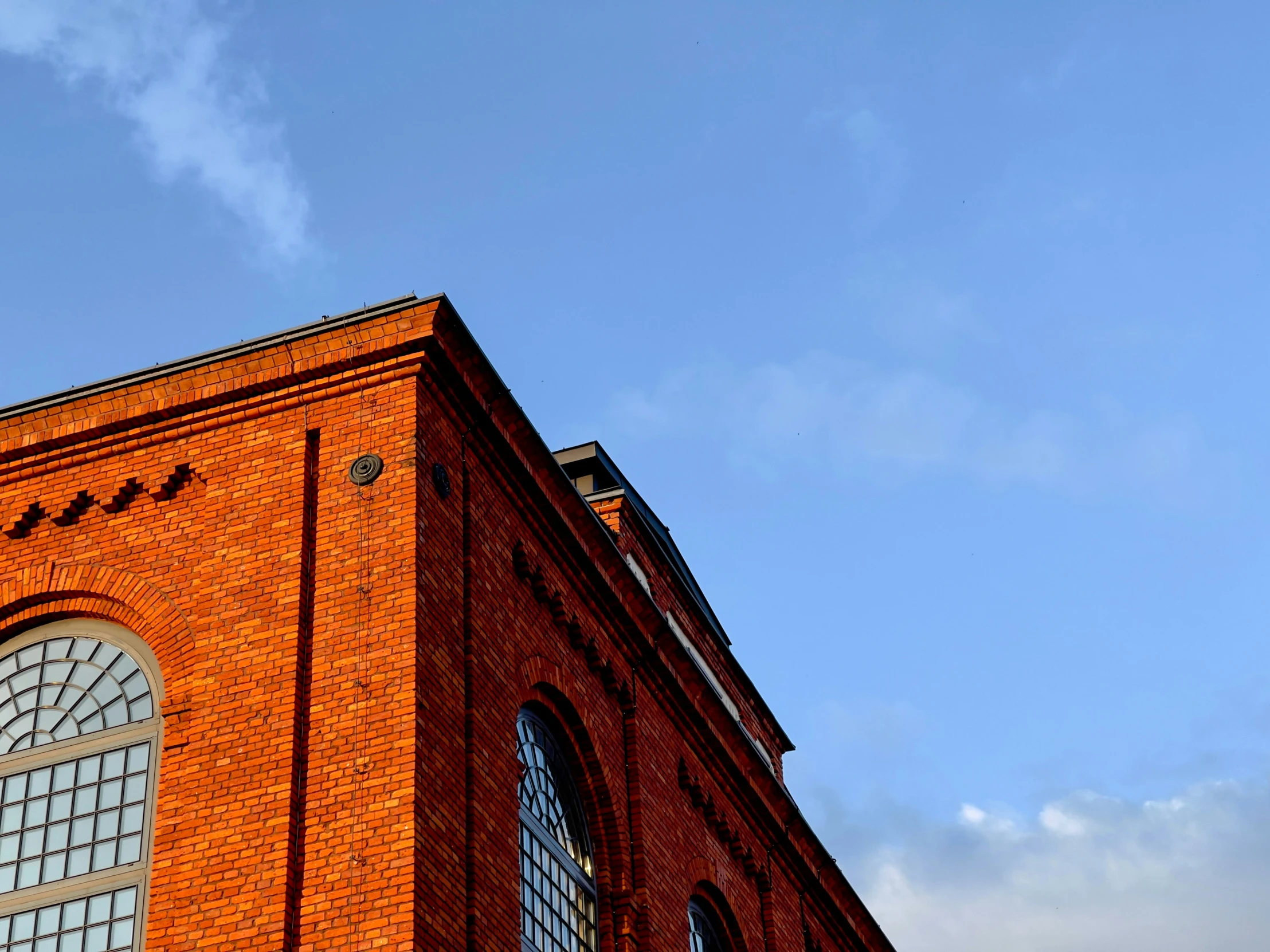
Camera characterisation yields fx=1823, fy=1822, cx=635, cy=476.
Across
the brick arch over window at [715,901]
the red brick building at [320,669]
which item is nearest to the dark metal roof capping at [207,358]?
the red brick building at [320,669]

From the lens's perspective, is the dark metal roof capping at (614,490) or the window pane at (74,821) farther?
the dark metal roof capping at (614,490)

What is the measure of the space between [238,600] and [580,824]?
526 cm

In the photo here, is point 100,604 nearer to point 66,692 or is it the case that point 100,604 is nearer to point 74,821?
point 66,692

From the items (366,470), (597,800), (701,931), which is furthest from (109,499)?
(701,931)

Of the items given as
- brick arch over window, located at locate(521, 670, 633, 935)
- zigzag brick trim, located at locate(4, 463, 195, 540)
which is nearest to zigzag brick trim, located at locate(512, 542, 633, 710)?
brick arch over window, located at locate(521, 670, 633, 935)

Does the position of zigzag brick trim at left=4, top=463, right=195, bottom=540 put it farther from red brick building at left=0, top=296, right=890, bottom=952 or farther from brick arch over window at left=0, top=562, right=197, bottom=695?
brick arch over window at left=0, top=562, right=197, bottom=695

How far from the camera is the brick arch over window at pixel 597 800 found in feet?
65.4

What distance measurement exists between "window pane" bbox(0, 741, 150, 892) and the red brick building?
27 mm

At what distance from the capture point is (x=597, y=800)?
67.4 feet

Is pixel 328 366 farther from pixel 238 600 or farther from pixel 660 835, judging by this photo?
pixel 660 835

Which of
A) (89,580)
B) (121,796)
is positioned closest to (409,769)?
(121,796)

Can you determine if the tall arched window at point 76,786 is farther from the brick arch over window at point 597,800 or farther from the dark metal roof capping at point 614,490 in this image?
the dark metal roof capping at point 614,490

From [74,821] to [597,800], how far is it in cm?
604

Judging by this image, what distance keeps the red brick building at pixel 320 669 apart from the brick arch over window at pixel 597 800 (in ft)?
0.11
